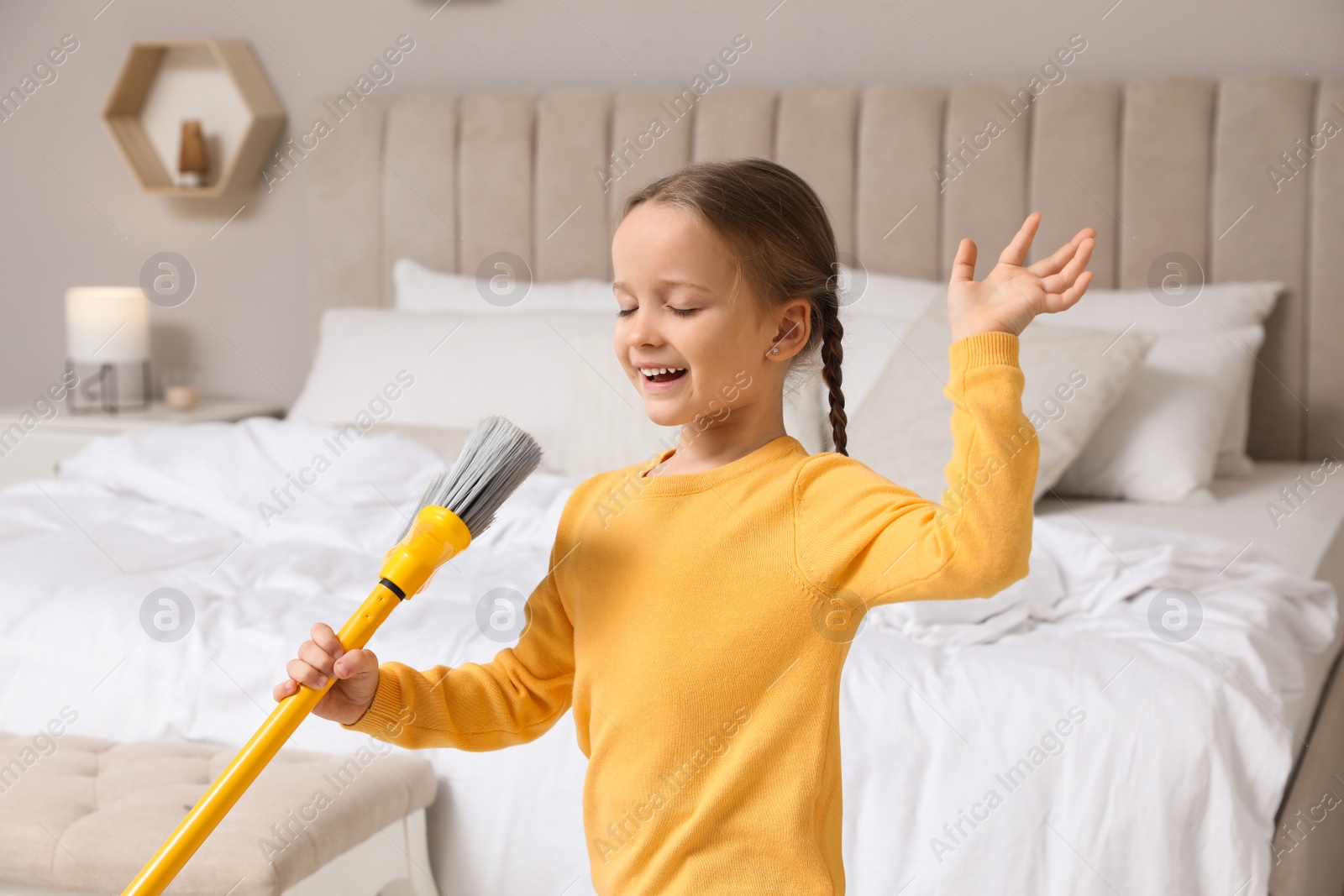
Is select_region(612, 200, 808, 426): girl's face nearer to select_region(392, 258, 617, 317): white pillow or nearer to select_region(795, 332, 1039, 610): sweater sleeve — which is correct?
select_region(795, 332, 1039, 610): sweater sleeve

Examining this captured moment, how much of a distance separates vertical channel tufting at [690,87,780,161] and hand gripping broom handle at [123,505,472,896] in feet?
7.14

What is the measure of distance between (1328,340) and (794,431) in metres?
1.23

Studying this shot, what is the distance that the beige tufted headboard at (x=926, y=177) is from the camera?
2490 millimetres

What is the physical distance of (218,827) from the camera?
1169 mm

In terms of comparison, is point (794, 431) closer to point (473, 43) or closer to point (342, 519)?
point (342, 519)

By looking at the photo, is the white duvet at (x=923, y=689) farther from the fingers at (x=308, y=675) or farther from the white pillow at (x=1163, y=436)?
the fingers at (x=308, y=675)

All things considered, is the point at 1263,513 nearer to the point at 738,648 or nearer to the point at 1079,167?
the point at 1079,167

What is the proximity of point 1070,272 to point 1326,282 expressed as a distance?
7.06 feet

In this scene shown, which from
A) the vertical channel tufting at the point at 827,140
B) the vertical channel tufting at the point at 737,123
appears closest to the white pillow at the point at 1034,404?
the vertical channel tufting at the point at 827,140

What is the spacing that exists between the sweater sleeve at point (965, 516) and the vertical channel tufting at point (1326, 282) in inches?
85.4

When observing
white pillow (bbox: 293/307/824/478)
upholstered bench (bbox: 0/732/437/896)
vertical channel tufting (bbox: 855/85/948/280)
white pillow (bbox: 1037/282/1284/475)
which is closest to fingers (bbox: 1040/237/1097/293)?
upholstered bench (bbox: 0/732/437/896)

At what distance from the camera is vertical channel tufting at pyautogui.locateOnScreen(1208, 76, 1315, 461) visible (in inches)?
96.8

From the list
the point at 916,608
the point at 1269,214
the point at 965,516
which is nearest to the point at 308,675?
the point at 965,516

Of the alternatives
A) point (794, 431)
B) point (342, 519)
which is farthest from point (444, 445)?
point (794, 431)
